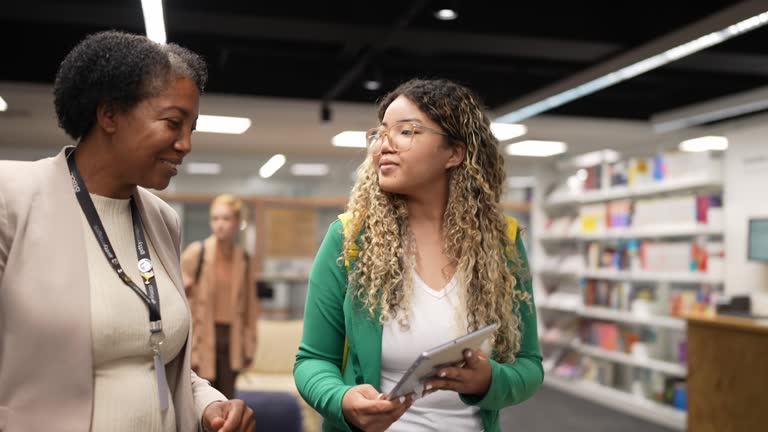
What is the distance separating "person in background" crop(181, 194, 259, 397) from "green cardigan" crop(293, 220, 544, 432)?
2.79m

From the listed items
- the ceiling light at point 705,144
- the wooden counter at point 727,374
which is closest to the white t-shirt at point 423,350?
the wooden counter at point 727,374

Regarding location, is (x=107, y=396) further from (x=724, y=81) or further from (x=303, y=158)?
(x=303, y=158)

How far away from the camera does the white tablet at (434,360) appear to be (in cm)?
134

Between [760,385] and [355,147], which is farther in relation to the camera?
[355,147]

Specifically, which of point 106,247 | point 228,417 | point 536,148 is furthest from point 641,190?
point 106,247

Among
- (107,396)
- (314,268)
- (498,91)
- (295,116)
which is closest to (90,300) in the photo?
(107,396)

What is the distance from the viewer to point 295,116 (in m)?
8.28

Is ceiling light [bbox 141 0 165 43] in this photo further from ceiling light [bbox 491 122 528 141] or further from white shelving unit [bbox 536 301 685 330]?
white shelving unit [bbox 536 301 685 330]

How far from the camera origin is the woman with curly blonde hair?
167 centimetres

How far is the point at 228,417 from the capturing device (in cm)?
147

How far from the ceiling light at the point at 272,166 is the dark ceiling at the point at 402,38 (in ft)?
5.96

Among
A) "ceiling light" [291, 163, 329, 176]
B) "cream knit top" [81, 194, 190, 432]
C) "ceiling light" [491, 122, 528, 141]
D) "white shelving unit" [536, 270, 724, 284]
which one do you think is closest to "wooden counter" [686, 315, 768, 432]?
"white shelving unit" [536, 270, 724, 284]

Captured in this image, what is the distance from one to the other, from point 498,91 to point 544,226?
7.23 feet

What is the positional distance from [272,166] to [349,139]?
259cm
